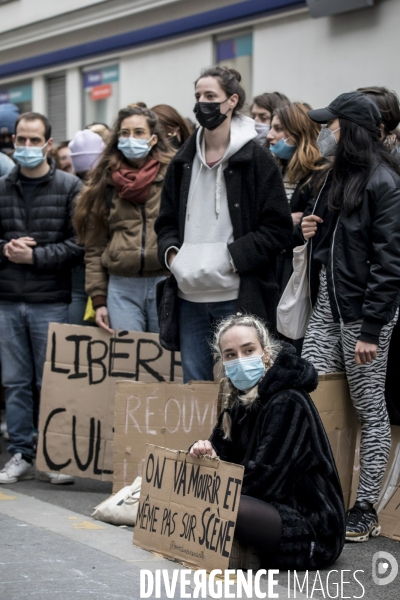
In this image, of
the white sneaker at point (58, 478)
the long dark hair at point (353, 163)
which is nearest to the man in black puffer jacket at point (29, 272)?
the white sneaker at point (58, 478)

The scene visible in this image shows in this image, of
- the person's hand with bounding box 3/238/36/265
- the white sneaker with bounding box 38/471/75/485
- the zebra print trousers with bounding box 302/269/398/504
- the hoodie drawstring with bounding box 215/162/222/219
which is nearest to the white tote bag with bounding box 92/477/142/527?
the white sneaker with bounding box 38/471/75/485

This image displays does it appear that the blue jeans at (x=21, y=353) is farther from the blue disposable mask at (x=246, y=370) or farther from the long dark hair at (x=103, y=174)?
the blue disposable mask at (x=246, y=370)

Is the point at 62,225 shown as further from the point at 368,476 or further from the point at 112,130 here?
the point at 368,476

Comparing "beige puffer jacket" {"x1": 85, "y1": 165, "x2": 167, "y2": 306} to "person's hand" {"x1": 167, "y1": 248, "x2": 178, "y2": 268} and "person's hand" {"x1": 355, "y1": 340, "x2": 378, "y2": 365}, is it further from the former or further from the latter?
"person's hand" {"x1": 355, "y1": 340, "x2": 378, "y2": 365}

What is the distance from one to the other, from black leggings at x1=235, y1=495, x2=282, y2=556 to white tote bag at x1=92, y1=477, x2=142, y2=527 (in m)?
1.09

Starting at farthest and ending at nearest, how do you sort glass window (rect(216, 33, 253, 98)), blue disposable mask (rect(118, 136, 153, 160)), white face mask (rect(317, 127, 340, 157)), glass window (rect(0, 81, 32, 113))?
1. glass window (rect(0, 81, 32, 113))
2. glass window (rect(216, 33, 253, 98))
3. blue disposable mask (rect(118, 136, 153, 160))
4. white face mask (rect(317, 127, 340, 157))

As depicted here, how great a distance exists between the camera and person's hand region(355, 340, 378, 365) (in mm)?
4720

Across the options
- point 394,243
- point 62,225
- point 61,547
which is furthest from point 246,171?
point 61,547

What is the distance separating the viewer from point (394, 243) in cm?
471

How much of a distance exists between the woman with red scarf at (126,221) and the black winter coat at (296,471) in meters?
1.82

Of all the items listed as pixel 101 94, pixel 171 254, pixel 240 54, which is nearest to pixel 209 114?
pixel 171 254

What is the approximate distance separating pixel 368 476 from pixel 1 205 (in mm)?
2973

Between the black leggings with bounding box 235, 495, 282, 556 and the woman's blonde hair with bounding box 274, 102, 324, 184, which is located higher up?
the woman's blonde hair with bounding box 274, 102, 324, 184

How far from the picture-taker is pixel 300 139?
19.9 ft
